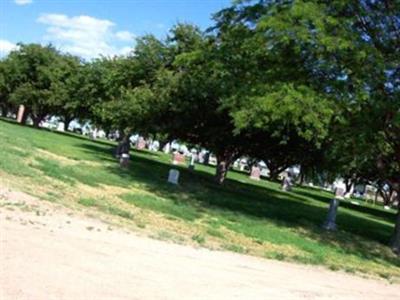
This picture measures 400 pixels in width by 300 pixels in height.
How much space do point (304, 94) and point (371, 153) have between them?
4429mm

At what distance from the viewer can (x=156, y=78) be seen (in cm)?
3216

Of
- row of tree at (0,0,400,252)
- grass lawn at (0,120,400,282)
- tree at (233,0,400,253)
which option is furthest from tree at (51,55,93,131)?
tree at (233,0,400,253)

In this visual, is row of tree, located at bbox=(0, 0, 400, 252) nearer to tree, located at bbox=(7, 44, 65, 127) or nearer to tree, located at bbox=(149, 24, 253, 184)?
tree, located at bbox=(149, 24, 253, 184)

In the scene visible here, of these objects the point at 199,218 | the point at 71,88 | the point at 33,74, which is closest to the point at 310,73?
the point at 199,218

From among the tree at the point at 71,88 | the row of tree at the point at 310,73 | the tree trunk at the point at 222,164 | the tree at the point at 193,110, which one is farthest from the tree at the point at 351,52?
the tree at the point at 71,88

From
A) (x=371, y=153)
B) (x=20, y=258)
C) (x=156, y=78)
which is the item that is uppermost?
(x=156, y=78)

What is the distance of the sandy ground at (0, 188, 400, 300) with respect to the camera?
6930 mm

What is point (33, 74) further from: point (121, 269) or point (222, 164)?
point (121, 269)

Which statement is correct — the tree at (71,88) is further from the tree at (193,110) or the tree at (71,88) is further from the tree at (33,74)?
the tree at (193,110)

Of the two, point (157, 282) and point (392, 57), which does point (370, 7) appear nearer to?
point (392, 57)

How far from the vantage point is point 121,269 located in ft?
26.6

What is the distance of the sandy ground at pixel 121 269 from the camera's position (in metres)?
6.93

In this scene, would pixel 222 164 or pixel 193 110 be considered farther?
pixel 222 164

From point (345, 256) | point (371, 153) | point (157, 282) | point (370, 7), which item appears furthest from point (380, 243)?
point (157, 282)
